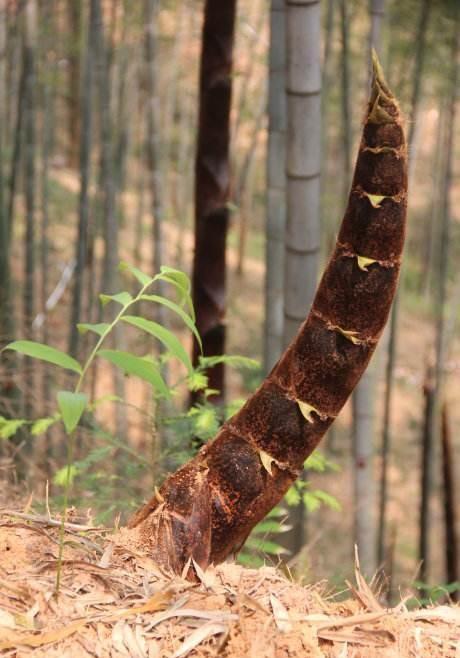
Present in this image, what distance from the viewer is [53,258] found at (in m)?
11.2

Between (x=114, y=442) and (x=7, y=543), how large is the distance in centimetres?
69

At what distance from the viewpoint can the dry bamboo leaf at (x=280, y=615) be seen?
1.18m

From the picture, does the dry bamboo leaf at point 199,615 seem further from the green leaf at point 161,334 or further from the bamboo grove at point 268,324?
the green leaf at point 161,334

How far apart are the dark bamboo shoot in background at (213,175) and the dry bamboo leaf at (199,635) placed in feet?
4.26

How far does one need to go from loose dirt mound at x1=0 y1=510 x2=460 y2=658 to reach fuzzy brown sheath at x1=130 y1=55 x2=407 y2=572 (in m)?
0.07

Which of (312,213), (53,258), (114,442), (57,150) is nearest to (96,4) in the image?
(312,213)

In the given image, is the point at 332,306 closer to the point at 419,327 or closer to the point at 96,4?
the point at 96,4

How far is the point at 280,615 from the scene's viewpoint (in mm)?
1214

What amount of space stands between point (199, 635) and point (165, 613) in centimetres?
6

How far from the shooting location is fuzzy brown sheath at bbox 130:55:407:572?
134 centimetres

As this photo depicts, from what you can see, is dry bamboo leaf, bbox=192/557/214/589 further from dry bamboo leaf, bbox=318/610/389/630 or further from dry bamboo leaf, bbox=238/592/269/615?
dry bamboo leaf, bbox=318/610/389/630

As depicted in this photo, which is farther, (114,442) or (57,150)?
(57,150)

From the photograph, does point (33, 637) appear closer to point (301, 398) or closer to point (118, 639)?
point (118, 639)

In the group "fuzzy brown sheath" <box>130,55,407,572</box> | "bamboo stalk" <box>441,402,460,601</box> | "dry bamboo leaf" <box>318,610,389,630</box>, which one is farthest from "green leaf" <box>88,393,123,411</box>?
"bamboo stalk" <box>441,402,460,601</box>
